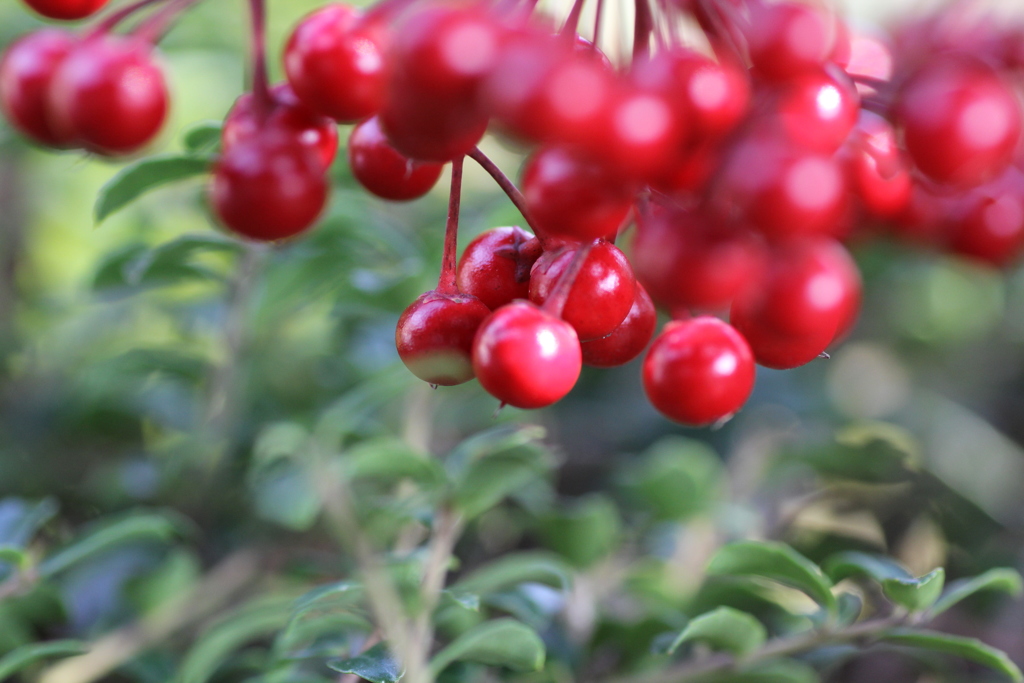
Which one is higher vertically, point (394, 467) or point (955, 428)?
point (394, 467)

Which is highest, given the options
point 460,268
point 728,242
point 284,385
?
point 728,242

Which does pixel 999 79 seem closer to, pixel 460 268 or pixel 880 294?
pixel 460 268

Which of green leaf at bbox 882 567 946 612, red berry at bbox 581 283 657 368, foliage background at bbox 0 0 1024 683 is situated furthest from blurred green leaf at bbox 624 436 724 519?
red berry at bbox 581 283 657 368

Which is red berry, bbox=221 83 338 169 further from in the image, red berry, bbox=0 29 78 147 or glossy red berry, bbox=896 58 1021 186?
glossy red berry, bbox=896 58 1021 186

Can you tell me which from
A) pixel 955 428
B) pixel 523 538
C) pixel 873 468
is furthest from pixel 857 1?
pixel 523 538

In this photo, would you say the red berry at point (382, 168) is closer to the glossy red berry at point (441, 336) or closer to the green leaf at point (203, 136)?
the glossy red berry at point (441, 336)

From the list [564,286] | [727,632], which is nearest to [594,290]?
[564,286]
